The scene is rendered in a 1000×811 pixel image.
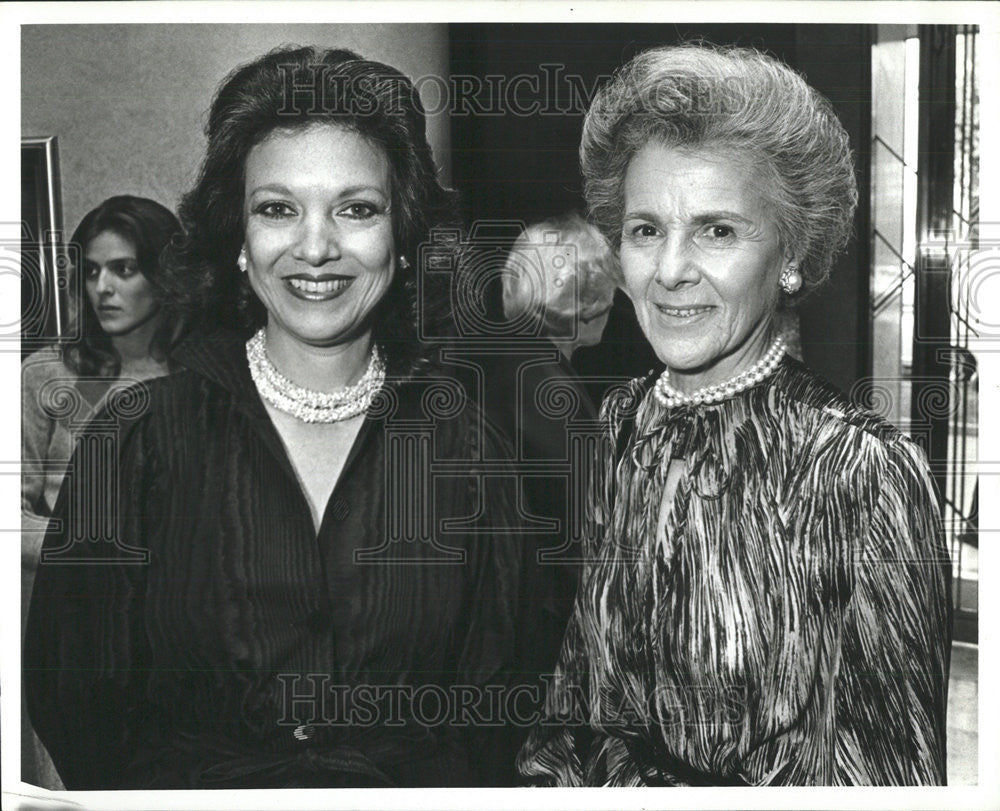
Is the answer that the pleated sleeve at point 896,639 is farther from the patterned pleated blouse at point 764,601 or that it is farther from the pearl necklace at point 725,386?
the pearl necklace at point 725,386

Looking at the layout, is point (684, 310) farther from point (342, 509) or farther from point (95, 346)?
point (95, 346)

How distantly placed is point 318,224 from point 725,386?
2.95 feet

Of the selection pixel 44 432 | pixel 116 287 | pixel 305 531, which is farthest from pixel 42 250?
pixel 305 531

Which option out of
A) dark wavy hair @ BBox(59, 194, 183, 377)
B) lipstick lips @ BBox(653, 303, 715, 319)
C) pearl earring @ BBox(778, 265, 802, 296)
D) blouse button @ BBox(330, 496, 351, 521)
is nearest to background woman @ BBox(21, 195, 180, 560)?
dark wavy hair @ BBox(59, 194, 183, 377)

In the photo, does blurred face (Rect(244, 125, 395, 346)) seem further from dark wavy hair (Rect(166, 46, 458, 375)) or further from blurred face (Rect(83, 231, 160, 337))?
blurred face (Rect(83, 231, 160, 337))

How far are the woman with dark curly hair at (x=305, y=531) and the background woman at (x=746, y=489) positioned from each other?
277mm

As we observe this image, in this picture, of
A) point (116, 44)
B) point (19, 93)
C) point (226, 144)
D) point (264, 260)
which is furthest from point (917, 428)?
point (19, 93)

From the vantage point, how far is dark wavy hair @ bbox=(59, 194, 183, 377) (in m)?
2.22

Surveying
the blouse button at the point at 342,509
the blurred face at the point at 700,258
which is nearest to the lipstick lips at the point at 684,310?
the blurred face at the point at 700,258

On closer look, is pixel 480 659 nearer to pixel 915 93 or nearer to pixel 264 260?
pixel 264 260

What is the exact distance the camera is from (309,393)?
224 centimetres

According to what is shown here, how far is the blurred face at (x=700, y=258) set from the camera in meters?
2.16

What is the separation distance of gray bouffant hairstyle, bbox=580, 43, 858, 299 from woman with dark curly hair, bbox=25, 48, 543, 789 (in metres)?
0.35

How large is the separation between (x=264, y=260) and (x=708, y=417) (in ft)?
3.18
